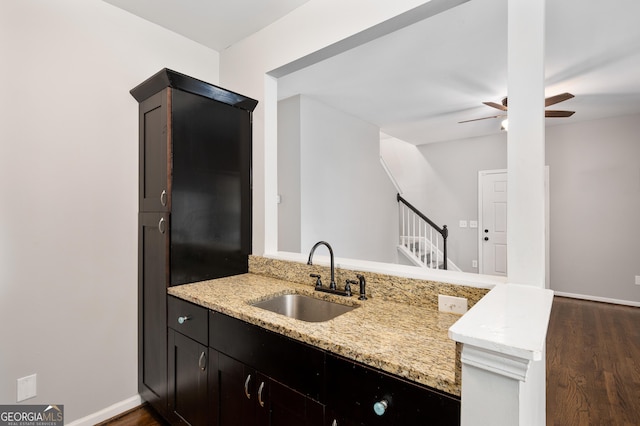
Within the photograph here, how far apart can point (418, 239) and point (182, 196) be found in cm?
457

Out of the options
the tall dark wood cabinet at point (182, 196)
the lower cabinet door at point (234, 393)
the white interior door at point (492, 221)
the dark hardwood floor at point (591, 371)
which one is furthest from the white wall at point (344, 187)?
the dark hardwood floor at point (591, 371)

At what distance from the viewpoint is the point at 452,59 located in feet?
9.12

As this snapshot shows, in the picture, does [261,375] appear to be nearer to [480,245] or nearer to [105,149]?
[105,149]

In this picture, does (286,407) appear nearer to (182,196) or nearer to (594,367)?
(182,196)

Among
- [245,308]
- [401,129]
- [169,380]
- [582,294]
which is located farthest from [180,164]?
[582,294]

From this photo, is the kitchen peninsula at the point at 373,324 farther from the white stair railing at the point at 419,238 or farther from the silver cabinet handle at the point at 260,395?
the white stair railing at the point at 419,238

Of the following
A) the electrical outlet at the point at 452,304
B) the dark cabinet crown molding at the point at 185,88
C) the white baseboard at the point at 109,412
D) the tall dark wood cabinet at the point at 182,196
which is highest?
the dark cabinet crown molding at the point at 185,88

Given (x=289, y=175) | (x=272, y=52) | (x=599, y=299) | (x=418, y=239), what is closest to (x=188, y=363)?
(x=272, y=52)

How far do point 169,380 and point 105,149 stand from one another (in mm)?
1448

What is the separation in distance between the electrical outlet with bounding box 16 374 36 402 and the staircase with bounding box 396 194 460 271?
15.5 ft

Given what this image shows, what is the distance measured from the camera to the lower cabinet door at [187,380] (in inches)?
64.4

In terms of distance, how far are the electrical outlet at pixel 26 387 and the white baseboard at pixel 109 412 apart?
11.7 inches

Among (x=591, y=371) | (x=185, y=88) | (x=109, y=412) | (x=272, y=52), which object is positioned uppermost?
(x=272, y=52)

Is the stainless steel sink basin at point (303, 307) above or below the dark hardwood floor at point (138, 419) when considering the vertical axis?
above
